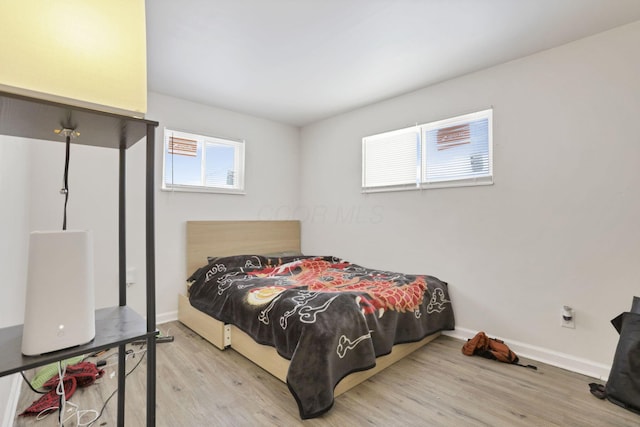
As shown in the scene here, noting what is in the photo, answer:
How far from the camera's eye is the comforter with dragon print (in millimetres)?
1754

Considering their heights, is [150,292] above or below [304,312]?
above

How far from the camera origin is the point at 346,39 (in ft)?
7.43

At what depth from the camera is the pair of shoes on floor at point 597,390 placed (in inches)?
73.9

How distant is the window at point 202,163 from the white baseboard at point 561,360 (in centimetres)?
325

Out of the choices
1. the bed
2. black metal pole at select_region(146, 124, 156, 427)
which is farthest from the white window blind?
black metal pole at select_region(146, 124, 156, 427)

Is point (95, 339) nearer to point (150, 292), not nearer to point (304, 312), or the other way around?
point (150, 292)

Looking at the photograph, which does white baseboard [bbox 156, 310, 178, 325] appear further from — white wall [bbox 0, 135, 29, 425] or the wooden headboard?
white wall [bbox 0, 135, 29, 425]

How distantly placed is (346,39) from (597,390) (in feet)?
9.61

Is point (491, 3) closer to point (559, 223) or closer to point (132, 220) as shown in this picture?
point (559, 223)

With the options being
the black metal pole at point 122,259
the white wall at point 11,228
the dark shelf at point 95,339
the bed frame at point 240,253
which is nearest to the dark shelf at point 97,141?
the dark shelf at point 95,339

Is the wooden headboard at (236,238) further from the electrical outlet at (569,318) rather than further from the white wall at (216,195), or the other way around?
the electrical outlet at (569,318)

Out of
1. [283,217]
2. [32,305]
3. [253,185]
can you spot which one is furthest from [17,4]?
[283,217]

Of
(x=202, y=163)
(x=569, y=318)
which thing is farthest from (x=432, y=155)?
(x=202, y=163)

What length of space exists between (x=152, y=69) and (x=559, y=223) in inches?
144
